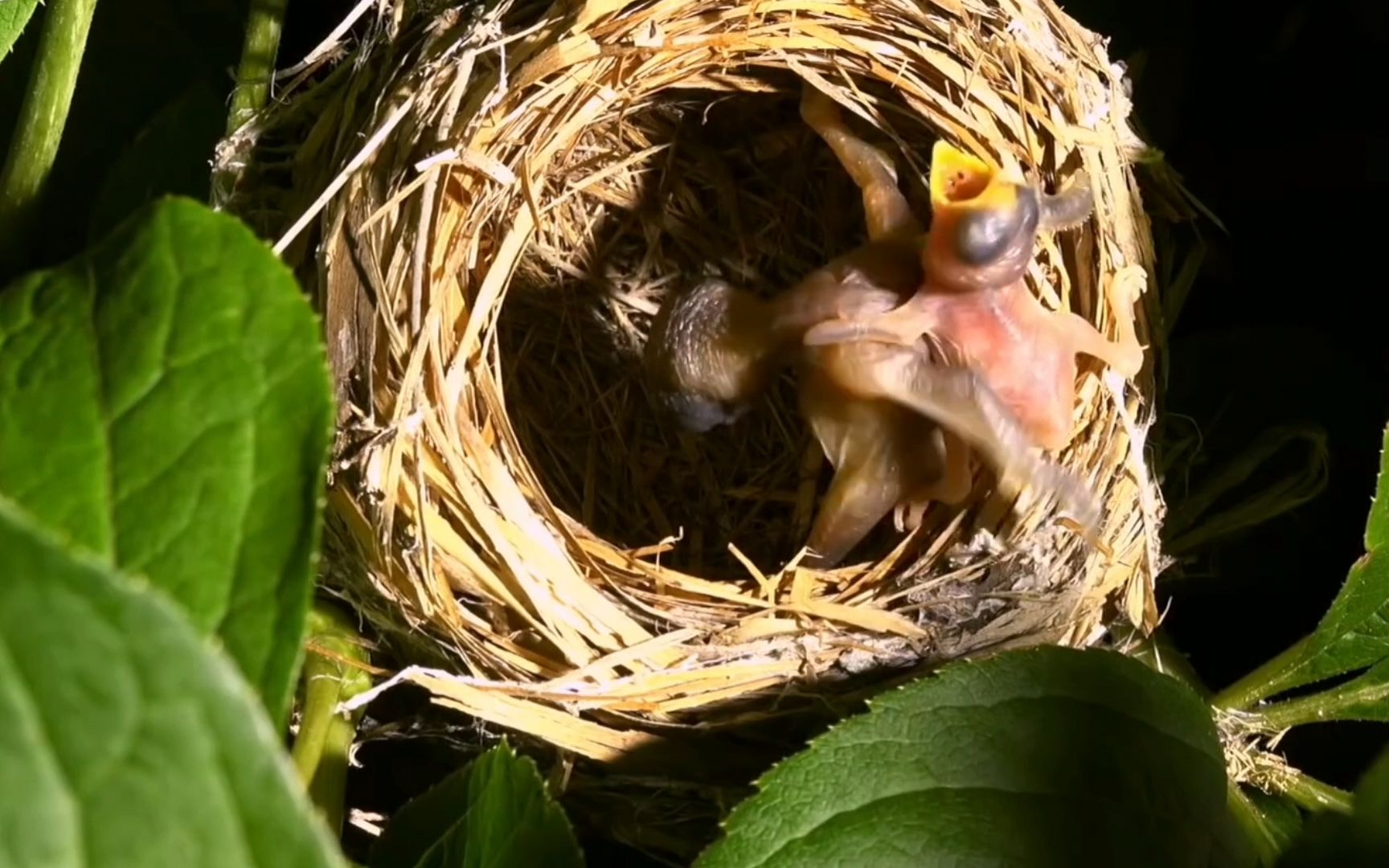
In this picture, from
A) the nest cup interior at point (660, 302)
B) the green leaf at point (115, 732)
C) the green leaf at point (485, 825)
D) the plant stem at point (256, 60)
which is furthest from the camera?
the nest cup interior at point (660, 302)

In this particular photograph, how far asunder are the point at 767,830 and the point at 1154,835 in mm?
214

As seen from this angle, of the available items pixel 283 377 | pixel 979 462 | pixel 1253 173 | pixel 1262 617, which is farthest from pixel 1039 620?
pixel 283 377

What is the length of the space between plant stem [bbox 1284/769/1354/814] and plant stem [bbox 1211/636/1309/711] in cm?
6

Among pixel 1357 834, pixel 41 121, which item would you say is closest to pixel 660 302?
pixel 41 121

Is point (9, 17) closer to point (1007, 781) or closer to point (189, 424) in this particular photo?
point (189, 424)

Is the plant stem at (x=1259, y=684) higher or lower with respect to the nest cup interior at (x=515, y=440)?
lower

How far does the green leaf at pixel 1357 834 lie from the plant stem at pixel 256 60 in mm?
759

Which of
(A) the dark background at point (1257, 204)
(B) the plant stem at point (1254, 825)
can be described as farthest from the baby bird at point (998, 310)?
(B) the plant stem at point (1254, 825)

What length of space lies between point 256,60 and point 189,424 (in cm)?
45

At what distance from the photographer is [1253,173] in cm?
101

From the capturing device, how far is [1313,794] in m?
0.86

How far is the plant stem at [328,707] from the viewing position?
807 mm

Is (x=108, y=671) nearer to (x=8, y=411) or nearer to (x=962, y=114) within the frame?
(x=8, y=411)

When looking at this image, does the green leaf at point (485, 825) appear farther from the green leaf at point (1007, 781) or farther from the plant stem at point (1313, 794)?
the plant stem at point (1313, 794)
